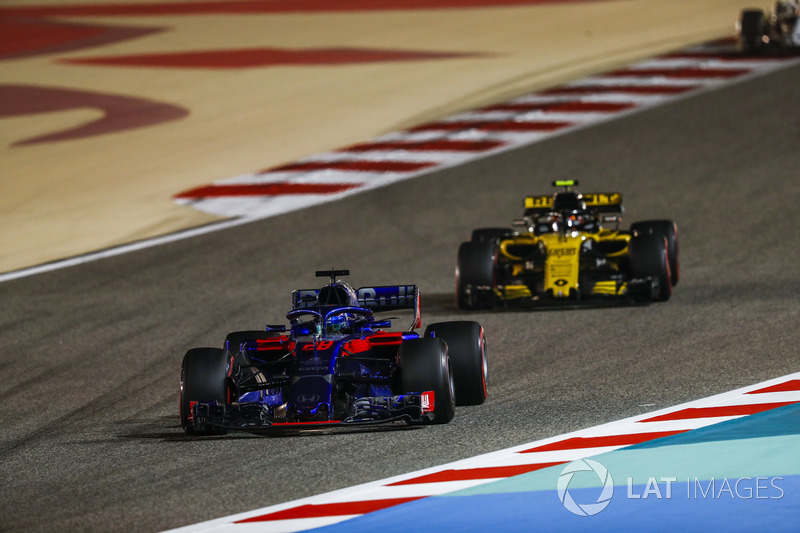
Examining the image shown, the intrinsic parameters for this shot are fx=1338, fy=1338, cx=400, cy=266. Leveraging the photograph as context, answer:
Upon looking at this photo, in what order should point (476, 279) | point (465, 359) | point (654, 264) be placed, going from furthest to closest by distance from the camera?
point (476, 279) → point (654, 264) → point (465, 359)

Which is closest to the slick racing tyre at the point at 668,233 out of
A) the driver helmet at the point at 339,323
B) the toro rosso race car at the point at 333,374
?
the toro rosso race car at the point at 333,374

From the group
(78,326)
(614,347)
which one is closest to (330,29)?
(78,326)

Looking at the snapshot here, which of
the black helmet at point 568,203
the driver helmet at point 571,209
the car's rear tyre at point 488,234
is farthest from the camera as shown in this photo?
the car's rear tyre at point 488,234

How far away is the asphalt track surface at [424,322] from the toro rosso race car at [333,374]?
0.19m

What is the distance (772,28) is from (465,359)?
16781mm

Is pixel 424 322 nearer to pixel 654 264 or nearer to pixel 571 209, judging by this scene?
pixel 571 209

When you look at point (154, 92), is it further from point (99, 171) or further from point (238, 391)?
point (238, 391)

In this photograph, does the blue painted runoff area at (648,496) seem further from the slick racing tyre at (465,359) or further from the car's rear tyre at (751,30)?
the car's rear tyre at (751,30)

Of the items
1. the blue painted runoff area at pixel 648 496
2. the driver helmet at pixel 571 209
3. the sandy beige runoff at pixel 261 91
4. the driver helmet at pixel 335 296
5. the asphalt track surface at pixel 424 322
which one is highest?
the sandy beige runoff at pixel 261 91

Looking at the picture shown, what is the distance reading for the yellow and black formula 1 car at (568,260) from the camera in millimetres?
12898

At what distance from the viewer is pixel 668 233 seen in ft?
44.7

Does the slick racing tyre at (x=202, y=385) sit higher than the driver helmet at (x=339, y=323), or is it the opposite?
the driver helmet at (x=339, y=323)

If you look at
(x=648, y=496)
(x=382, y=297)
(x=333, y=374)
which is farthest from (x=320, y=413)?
(x=648, y=496)

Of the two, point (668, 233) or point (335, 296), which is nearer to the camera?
point (335, 296)
